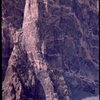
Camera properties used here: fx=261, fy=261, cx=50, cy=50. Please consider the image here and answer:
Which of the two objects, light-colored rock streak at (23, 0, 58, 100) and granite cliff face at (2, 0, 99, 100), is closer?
granite cliff face at (2, 0, 99, 100)

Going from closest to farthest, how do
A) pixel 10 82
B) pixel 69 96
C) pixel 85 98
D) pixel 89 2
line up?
1. pixel 10 82
2. pixel 69 96
3. pixel 85 98
4. pixel 89 2

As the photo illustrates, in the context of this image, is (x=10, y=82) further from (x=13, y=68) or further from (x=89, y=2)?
(x=89, y=2)

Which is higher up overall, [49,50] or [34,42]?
[34,42]

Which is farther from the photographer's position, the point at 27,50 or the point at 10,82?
the point at 27,50

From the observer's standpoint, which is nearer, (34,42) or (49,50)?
(34,42)

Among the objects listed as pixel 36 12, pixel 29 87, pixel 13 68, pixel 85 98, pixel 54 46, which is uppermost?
pixel 36 12

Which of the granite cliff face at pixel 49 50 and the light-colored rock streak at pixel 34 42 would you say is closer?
the granite cliff face at pixel 49 50

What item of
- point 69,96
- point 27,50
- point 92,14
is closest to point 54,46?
point 27,50

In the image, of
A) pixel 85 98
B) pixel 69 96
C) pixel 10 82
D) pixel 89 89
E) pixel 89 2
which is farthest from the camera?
pixel 89 2
